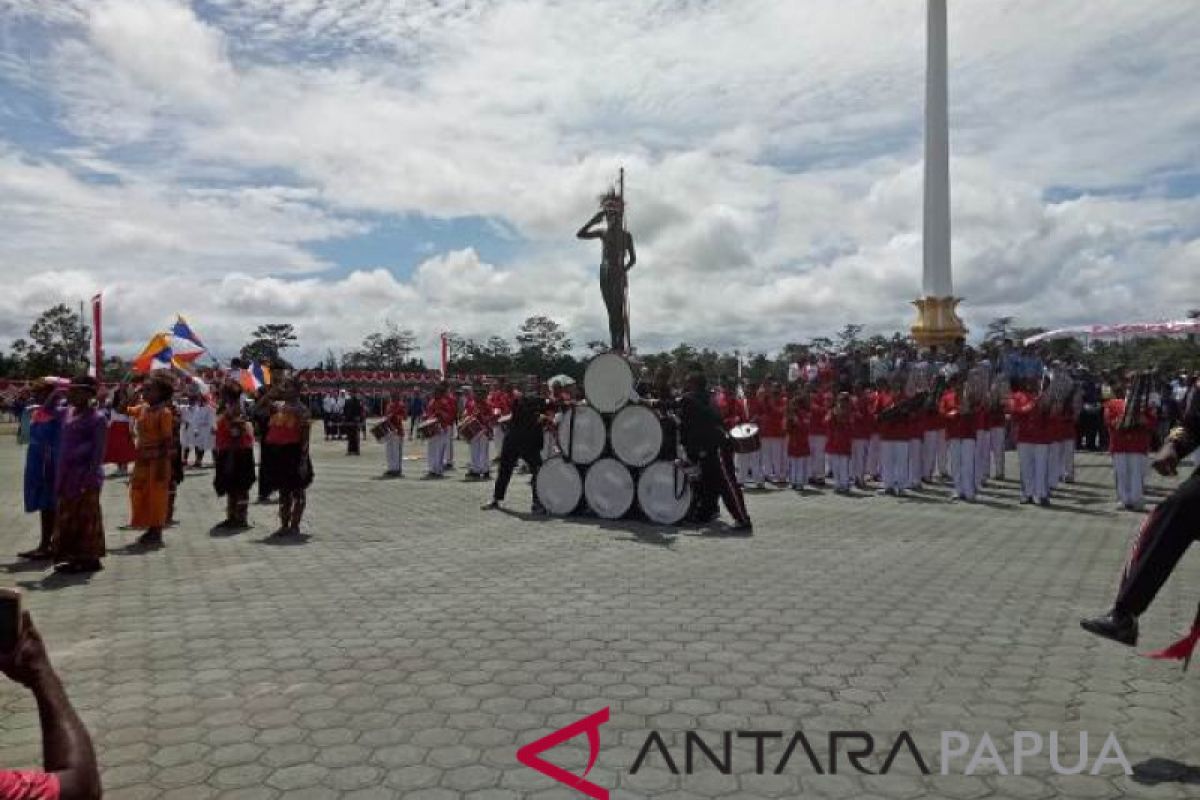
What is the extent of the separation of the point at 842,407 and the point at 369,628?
11.4 meters

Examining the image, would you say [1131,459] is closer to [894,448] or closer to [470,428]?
[894,448]

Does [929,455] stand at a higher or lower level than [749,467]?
higher

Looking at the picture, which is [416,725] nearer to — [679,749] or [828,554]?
[679,749]

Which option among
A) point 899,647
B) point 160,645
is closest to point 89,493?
point 160,645

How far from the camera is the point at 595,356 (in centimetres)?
1168

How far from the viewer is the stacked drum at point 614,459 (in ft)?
37.1

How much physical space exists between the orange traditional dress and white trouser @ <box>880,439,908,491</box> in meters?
11.5

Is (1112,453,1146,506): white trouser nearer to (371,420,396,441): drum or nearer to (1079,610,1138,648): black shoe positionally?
(1079,610,1138,648): black shoe

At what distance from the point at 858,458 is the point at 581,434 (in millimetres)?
6856

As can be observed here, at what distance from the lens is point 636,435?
37.7 ft

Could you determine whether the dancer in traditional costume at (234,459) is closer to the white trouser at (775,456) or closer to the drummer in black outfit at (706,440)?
the drummer in black outfit at (706,440)

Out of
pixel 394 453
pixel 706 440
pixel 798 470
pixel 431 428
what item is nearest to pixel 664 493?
pixel 706 440

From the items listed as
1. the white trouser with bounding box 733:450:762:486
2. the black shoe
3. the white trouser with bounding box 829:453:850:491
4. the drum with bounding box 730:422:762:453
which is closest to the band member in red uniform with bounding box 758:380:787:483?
the white trouser with bounding box 733:450:762:486

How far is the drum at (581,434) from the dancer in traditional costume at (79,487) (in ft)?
18.6
